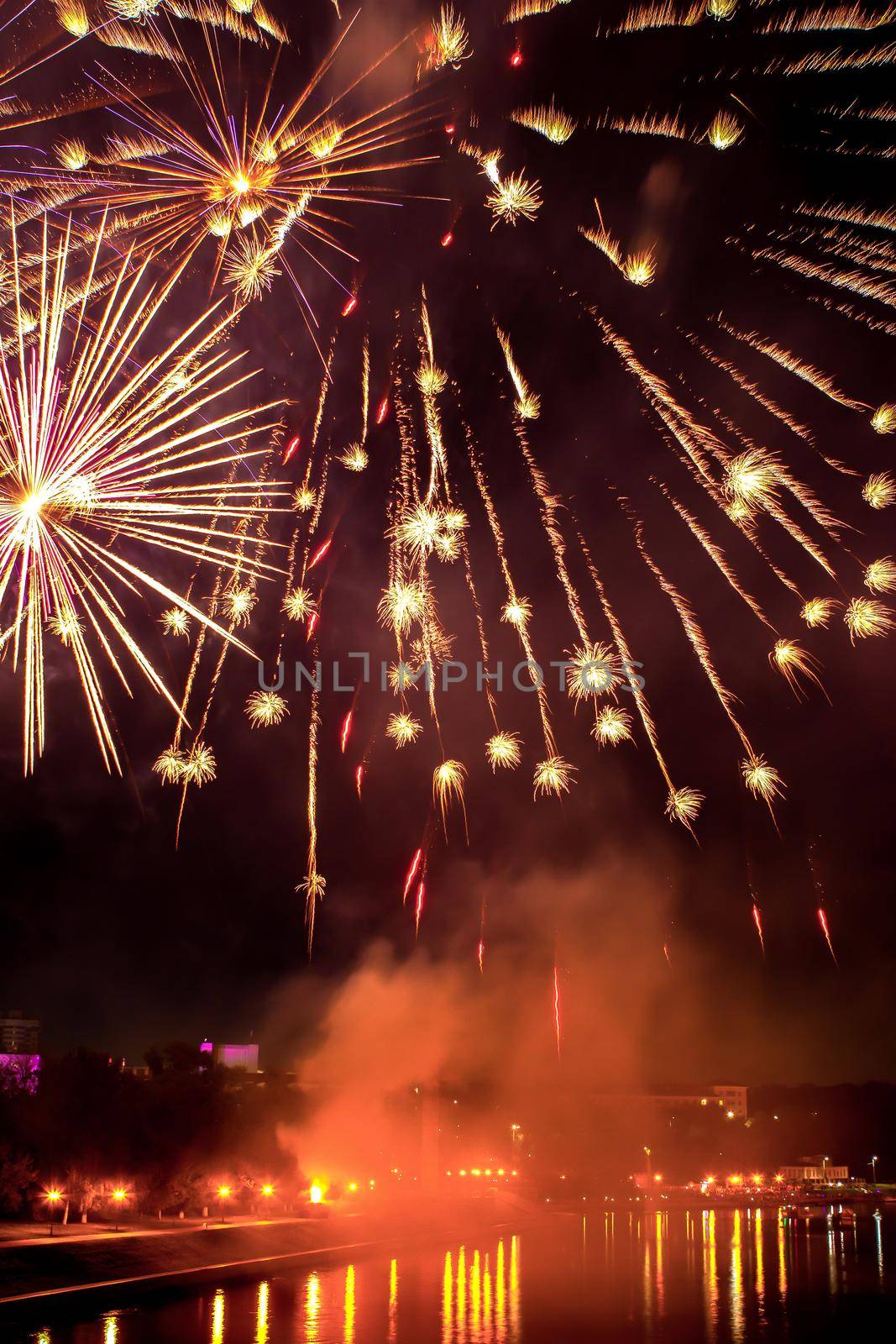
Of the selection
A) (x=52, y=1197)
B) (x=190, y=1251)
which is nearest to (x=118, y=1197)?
(x=52, y=1197)

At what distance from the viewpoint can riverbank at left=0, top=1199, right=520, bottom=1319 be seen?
2172 cm

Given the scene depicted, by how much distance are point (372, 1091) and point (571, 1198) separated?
21.7m

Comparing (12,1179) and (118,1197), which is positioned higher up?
(12,1179)

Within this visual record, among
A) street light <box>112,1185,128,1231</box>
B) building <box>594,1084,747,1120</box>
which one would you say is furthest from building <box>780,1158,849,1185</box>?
street light <box>112,1185,128,1231</box>

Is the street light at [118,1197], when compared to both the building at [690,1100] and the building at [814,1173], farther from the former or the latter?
the building at [814,1173]

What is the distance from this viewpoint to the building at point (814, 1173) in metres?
110

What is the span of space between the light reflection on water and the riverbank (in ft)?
2.54

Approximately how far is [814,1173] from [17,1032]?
82.0 meters

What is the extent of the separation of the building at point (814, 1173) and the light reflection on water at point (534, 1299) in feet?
219

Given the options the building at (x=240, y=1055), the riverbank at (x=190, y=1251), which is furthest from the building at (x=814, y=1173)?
the riverbank at (x=190, y=1251)

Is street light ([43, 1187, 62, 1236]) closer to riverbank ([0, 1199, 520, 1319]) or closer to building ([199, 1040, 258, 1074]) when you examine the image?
riverbank ([0, 1199, 520, 1319])

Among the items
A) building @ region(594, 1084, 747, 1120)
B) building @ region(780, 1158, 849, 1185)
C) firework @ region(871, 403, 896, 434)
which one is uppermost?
firework @ region(871, 403, 896, 434)

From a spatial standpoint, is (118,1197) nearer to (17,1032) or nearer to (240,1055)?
(240,1055)

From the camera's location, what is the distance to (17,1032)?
10625 centimetres
